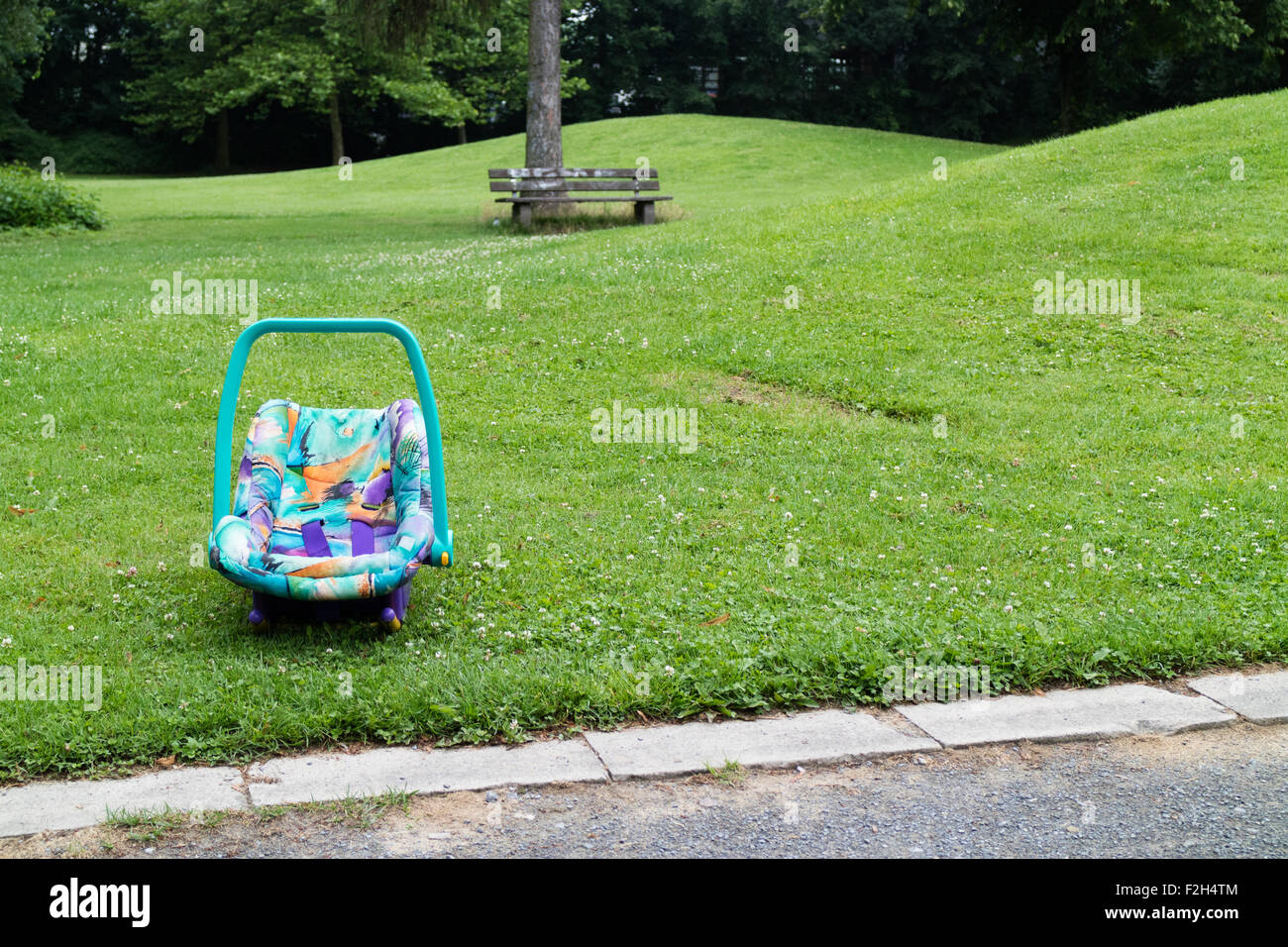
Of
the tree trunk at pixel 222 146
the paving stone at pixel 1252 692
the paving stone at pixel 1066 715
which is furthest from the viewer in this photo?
the tree trunk at pixel 222 146

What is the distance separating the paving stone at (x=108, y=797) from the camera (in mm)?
3705

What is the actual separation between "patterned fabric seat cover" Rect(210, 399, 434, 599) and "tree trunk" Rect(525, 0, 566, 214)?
560 inches

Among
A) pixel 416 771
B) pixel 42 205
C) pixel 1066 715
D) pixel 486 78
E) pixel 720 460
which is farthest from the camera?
pixel 486 78

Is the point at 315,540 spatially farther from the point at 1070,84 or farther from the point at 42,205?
the point at 1070,84

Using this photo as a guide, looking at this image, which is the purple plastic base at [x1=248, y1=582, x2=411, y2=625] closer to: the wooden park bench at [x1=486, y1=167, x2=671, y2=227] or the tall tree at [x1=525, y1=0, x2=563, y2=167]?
the wooden park bench at [x1=486, y1=167, x2=671, y2=227]

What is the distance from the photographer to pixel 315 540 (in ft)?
18.5

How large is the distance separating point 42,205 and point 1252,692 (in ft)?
71.4

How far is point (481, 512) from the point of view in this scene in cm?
681

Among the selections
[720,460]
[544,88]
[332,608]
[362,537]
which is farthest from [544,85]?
[332,608]

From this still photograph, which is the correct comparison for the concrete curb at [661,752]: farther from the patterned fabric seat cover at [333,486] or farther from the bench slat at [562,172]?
the bench slat at [562,172]

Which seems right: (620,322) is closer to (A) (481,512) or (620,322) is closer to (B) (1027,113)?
(A) (481,512)

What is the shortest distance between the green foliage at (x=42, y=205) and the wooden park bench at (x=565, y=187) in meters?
8.01

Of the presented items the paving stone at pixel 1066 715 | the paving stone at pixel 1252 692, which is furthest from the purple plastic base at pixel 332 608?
the paving stone at pixel 1252 692

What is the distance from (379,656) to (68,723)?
1.23 m
